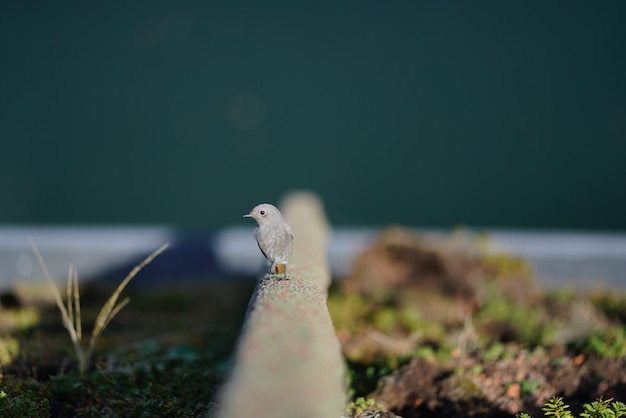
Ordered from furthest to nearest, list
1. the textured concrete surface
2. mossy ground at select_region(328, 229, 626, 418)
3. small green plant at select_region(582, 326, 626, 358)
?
small green plant at select_region(582, 326, 626, 358) → mossy ground at select_region(328, 229, 626, 418) → the textured concrete surface

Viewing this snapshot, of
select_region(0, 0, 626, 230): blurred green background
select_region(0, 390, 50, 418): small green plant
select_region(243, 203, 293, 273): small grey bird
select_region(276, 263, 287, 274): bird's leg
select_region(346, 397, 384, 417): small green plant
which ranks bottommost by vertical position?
select_region(346, 397, 384, 417): small green plant

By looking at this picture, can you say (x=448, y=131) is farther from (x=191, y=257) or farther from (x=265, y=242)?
(x=265, y=242)

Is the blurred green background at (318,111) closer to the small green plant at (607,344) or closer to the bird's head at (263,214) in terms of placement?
the small green plant at (607,344)

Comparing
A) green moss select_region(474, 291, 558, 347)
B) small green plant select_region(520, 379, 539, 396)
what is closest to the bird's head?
small green plant select_region(520, 379, 539, 396)

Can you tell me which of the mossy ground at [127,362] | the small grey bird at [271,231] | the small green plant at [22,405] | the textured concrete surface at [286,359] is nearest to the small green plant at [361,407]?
the textured concrete surface at [286,359]

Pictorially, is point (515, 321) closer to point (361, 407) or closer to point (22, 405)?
point (361, 407)

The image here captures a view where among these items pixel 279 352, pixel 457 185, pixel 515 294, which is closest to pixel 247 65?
pixel 457 185

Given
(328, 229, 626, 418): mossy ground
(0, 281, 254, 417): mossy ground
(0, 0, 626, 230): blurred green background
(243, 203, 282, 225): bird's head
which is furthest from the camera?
(0, 0, 626, 230): blurred green background

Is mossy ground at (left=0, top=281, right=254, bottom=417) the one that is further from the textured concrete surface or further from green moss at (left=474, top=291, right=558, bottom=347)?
green moss at (left=474, top=291, right=558, bottom=347)
